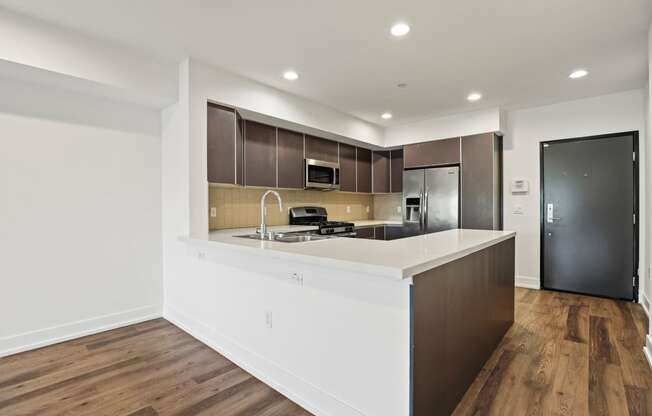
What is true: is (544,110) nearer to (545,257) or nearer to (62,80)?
(545,257)

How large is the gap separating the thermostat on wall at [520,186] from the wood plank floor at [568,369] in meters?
1.65

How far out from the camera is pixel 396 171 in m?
5.46

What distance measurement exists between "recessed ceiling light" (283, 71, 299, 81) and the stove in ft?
5.61

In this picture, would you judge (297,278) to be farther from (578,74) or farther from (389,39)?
(578,74)

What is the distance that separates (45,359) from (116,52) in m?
2.44

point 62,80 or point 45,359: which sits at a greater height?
point 62,80

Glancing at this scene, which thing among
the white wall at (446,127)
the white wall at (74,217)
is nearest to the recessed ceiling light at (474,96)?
the white wall at (446,127)

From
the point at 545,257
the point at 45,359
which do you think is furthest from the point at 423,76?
the point at 45,359

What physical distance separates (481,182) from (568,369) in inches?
104

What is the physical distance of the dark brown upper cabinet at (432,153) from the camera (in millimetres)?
4676

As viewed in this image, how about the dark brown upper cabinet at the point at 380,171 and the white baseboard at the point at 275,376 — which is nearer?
the white baseboard at the point at 275,376

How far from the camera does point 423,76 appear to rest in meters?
3.33

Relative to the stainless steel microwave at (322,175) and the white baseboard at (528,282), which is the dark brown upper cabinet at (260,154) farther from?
the white baseboard at (528,282)

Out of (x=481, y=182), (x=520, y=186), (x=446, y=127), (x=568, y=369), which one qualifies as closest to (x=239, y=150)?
(x=446, y=127)
